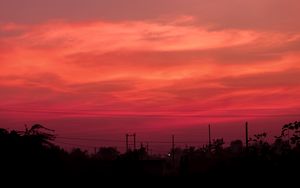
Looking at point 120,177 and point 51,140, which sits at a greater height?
point 51,140

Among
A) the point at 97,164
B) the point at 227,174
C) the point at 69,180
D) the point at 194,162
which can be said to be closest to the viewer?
the point at 69,180

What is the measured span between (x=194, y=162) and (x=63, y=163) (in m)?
25.6

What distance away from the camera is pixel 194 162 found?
47500mm

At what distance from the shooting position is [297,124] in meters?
28.0

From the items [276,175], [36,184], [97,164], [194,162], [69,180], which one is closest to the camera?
[36,184]

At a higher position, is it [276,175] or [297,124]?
[297,124]

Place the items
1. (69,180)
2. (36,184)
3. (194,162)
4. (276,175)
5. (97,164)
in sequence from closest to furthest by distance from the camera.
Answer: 1. (36,184)
2. (69,180)
3. (276,175)
4. (97,164)
5. (194,162)

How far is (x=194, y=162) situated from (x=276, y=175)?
875 inches

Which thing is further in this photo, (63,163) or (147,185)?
(147,185)

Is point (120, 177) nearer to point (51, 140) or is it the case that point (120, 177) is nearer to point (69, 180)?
point (69, 180)

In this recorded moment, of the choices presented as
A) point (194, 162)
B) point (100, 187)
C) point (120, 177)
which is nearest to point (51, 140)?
point (100, 187)

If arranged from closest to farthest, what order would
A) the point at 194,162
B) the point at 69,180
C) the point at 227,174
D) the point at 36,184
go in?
the point at 36,184
the point at 69,180
the point at 227,174
the point at 194,162

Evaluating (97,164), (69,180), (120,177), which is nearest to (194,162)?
(97,164)

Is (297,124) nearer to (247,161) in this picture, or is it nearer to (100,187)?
(247,161)
